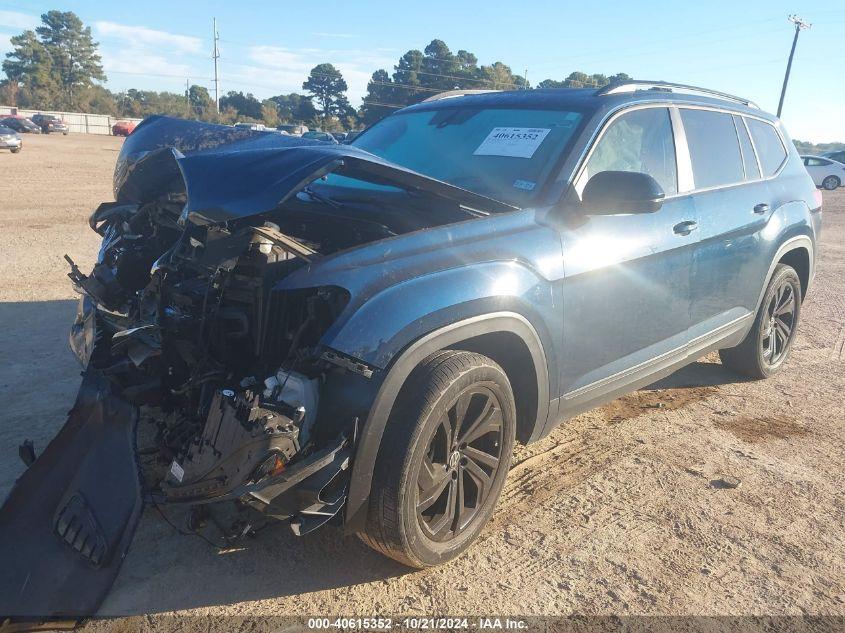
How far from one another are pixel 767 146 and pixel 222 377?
4584 mm

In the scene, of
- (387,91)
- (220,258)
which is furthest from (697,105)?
(387,91)

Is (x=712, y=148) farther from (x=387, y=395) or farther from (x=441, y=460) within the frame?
(x=387, y=395)

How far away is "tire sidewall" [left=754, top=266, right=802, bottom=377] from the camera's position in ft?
16.4

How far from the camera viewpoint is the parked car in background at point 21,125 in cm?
4681

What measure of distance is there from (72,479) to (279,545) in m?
0.94

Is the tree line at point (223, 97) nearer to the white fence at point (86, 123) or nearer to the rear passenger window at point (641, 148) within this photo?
the white fence at point (86, 123)

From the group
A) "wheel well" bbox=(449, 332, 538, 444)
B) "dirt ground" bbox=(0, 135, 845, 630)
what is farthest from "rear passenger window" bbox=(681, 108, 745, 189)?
"wheel well" bbox=(449, 332, 538, 444)

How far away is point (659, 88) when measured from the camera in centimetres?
420

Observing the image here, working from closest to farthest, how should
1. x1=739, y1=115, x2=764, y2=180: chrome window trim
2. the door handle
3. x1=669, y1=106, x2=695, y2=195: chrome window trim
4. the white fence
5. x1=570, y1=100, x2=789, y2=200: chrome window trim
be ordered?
1. x1=570, y1=100, x2=789, y2=200: chrome window trim
2. the door handle
3. x1=669, y1=106, x2=695, y2=195: chrome window trim
4. x1=739, y1=115, x2=764, y2=180: chrome window trim
5. the white fence

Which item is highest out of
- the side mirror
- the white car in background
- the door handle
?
the side mirror

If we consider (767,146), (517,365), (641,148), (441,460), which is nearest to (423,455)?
(441,460)

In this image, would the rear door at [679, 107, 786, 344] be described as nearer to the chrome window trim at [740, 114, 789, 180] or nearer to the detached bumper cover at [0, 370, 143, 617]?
the chrome window trim at [740, 114, 789, 180]

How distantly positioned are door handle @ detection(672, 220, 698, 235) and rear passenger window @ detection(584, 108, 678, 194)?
220 millimetres

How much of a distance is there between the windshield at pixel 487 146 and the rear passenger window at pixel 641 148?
21 centimetres
